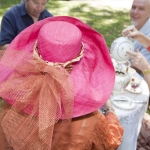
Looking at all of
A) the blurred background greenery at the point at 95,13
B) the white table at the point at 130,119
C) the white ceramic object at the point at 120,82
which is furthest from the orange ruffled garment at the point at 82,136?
the blurred background greenery at the point at 95,13

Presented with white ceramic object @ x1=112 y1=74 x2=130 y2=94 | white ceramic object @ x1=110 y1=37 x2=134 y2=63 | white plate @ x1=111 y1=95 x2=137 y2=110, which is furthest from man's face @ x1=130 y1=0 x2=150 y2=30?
white plate @ x1=111 y1=95 x2=137 y2=110

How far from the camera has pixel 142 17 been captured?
2697 millimetres

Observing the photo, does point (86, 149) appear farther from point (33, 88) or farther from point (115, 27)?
point (115, 27)

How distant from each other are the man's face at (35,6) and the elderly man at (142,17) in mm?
1008

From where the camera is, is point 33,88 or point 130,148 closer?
point 33,88

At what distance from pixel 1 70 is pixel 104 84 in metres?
0.53

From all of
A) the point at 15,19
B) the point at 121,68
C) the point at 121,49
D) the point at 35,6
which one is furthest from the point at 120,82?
the point at 15,19

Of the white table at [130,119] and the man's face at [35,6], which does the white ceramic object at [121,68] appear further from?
the man's face at [35,6]

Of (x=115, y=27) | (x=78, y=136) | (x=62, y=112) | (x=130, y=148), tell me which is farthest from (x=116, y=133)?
(x=115, y=27)

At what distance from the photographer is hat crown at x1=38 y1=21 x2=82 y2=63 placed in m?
1.08

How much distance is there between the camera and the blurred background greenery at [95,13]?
5.03 metres

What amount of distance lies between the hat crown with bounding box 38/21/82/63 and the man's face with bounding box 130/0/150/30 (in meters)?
1.76

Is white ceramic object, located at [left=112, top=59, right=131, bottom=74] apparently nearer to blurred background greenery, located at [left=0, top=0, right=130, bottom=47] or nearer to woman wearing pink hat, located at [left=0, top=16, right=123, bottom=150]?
woman wearing pink hat, located at [left=0, top=16, right=123, bottom=150]

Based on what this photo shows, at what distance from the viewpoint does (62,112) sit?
1079 millimetres
